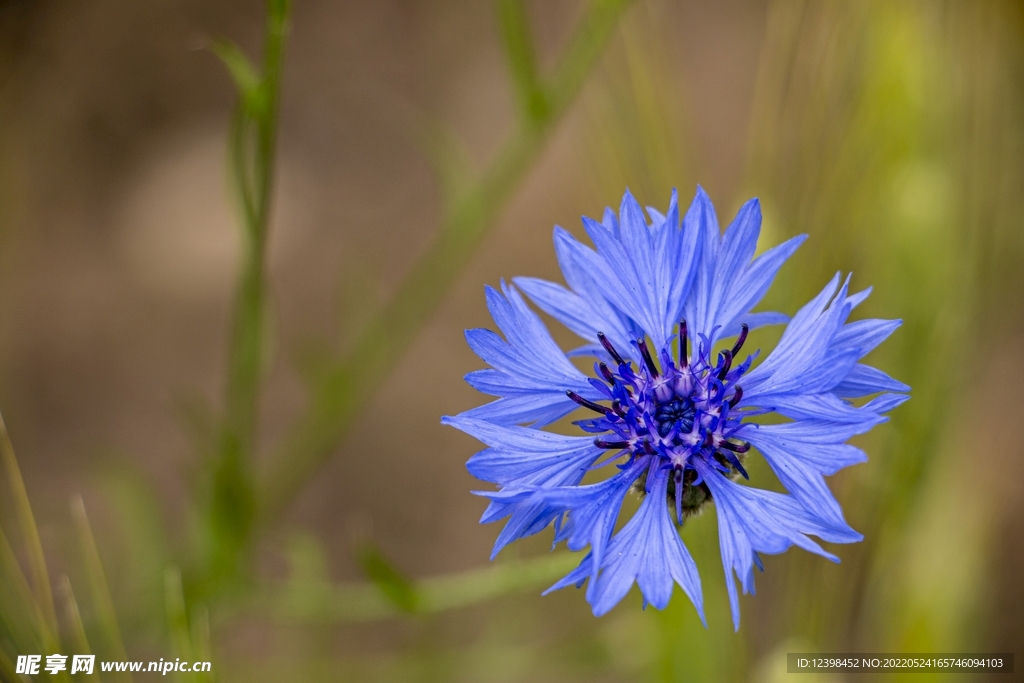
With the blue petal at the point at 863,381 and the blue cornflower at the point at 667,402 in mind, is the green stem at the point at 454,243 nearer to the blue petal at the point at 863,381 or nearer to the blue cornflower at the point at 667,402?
the blue cornflower at the point at 667,402

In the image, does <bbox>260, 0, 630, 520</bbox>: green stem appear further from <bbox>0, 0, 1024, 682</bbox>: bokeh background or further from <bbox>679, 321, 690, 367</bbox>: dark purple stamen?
<bbox>679, 321, 690, 367</bbox>: dark purple stamen

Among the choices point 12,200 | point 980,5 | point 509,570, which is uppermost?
point 12,200

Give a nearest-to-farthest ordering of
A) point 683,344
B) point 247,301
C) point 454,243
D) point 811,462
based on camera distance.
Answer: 1. point 811,462
2. point 683,344
3. point 247,301
4. point 454,243

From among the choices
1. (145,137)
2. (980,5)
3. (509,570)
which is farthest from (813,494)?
(145,137)

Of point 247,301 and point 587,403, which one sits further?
point 247,301

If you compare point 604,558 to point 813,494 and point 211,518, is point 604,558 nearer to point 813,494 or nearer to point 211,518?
point 813,494

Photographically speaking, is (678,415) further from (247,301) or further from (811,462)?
(247,301)

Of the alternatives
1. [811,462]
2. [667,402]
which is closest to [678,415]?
[667,402]

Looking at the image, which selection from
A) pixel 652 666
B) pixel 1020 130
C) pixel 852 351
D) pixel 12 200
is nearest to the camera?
pixel 852 351
